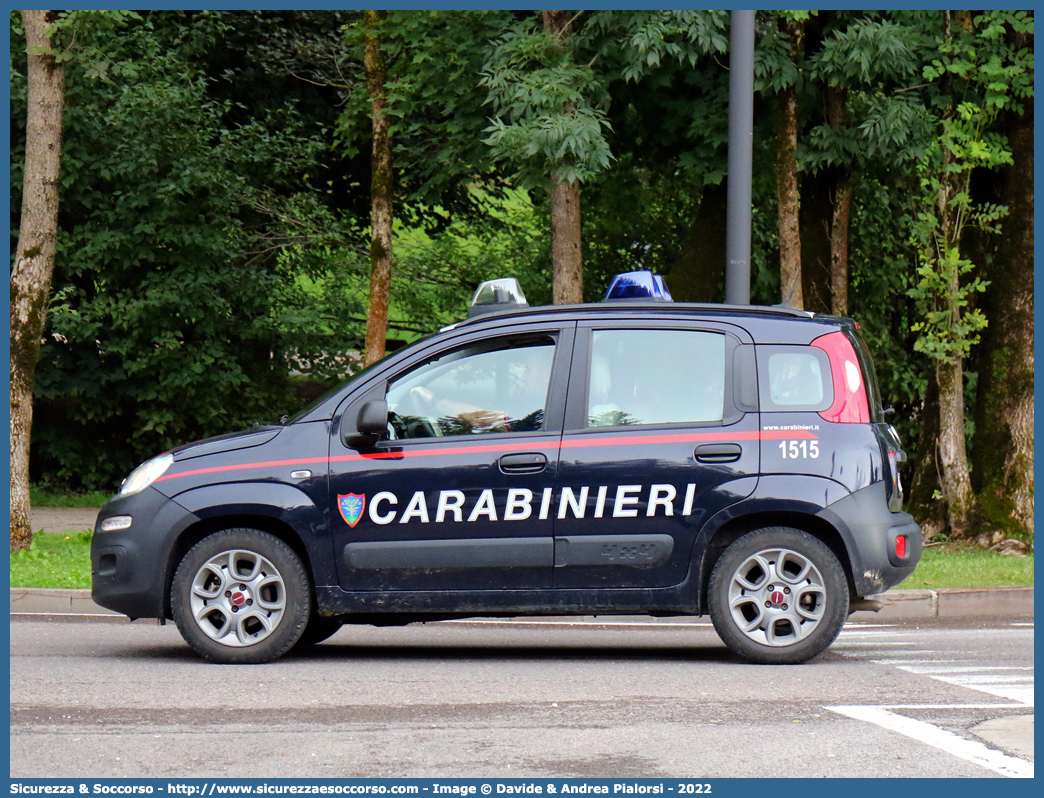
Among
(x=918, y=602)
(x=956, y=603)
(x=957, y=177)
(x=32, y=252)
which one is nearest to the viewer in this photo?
(x=918, y=602)

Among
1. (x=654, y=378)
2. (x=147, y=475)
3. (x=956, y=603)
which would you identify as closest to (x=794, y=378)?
(x=654, y=378)

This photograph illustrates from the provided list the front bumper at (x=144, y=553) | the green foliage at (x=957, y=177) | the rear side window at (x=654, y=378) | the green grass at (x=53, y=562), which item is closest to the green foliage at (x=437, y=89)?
the green foliage at (x=957, y=177)

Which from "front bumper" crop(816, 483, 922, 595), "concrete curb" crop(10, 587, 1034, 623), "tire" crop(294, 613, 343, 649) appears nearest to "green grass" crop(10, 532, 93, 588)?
"concrete curb" crop(10, 587, 1034, 623)

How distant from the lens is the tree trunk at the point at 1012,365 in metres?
14.4

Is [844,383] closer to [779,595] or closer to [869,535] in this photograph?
[869,535]

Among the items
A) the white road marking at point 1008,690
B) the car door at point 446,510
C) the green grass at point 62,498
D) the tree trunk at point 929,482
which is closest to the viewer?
the white road marking at point 1008,690

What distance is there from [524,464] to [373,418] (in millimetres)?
860

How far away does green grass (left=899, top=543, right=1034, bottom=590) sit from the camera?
1130 cm

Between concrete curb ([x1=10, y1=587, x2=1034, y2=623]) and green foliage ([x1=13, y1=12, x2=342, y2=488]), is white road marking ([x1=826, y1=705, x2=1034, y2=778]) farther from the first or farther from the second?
green foliage ([x1=13, y1=12, x2=342, y2=488])

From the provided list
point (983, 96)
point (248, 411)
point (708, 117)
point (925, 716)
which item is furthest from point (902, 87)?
point (248, 411)

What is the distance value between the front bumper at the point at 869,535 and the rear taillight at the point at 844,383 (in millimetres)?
412

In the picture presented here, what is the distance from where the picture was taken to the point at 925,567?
12375 mm

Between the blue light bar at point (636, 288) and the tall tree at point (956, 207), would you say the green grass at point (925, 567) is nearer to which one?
the tall tree at point (956, 207)

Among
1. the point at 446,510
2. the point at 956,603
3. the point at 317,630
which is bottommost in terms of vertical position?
the point at 956,603
